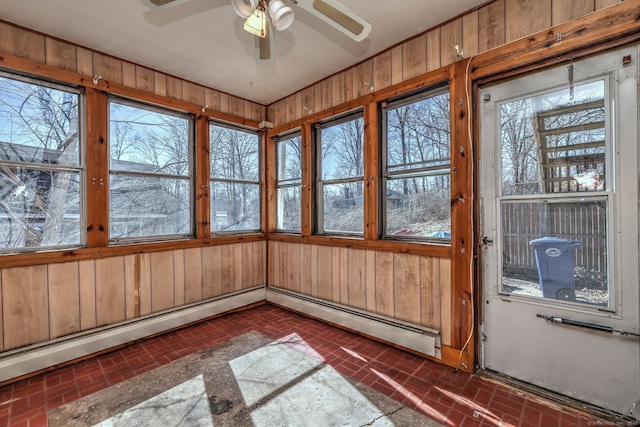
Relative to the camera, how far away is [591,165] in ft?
5.95

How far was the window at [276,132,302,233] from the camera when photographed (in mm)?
3834

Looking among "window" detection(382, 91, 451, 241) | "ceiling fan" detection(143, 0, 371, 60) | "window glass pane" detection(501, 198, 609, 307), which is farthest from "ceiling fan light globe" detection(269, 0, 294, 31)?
"window glass pane" detection(501, 198, 609, 307)

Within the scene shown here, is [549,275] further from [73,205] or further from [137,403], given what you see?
[73,205]

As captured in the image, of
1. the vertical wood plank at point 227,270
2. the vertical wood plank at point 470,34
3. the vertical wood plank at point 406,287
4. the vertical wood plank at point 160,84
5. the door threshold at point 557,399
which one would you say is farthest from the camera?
the vertical wood plank at point 227,270

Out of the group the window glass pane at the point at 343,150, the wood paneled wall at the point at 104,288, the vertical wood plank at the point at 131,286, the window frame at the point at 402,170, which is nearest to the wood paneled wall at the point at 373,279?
the window frame at the point at 402,170

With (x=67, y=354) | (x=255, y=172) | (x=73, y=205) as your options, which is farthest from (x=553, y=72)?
(x=67, y=354)

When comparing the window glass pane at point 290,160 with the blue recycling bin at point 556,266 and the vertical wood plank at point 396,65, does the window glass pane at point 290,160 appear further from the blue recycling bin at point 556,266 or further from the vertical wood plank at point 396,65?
the blue recycling bin at point 556,266

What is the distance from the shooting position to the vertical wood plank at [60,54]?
7.98 ft

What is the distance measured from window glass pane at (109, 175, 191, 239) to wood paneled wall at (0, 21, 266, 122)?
97 centimetres

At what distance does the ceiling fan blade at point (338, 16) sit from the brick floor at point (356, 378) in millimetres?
→ 2407

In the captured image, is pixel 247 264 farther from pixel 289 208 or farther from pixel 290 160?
pixel 290 160

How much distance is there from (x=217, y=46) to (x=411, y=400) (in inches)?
132

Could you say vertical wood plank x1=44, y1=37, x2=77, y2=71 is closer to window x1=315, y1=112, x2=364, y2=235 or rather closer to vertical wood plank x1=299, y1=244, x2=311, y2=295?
window x1=315, y1=112, x2=364, y2=235

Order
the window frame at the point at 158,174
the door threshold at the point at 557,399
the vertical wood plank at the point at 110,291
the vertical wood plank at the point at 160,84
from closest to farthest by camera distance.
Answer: the door threshold at the point at 557,399, the vertical wood plank at the point at 110,291, the window frame at the point at 158,174, the vertical wood plank at the point at 160,84
